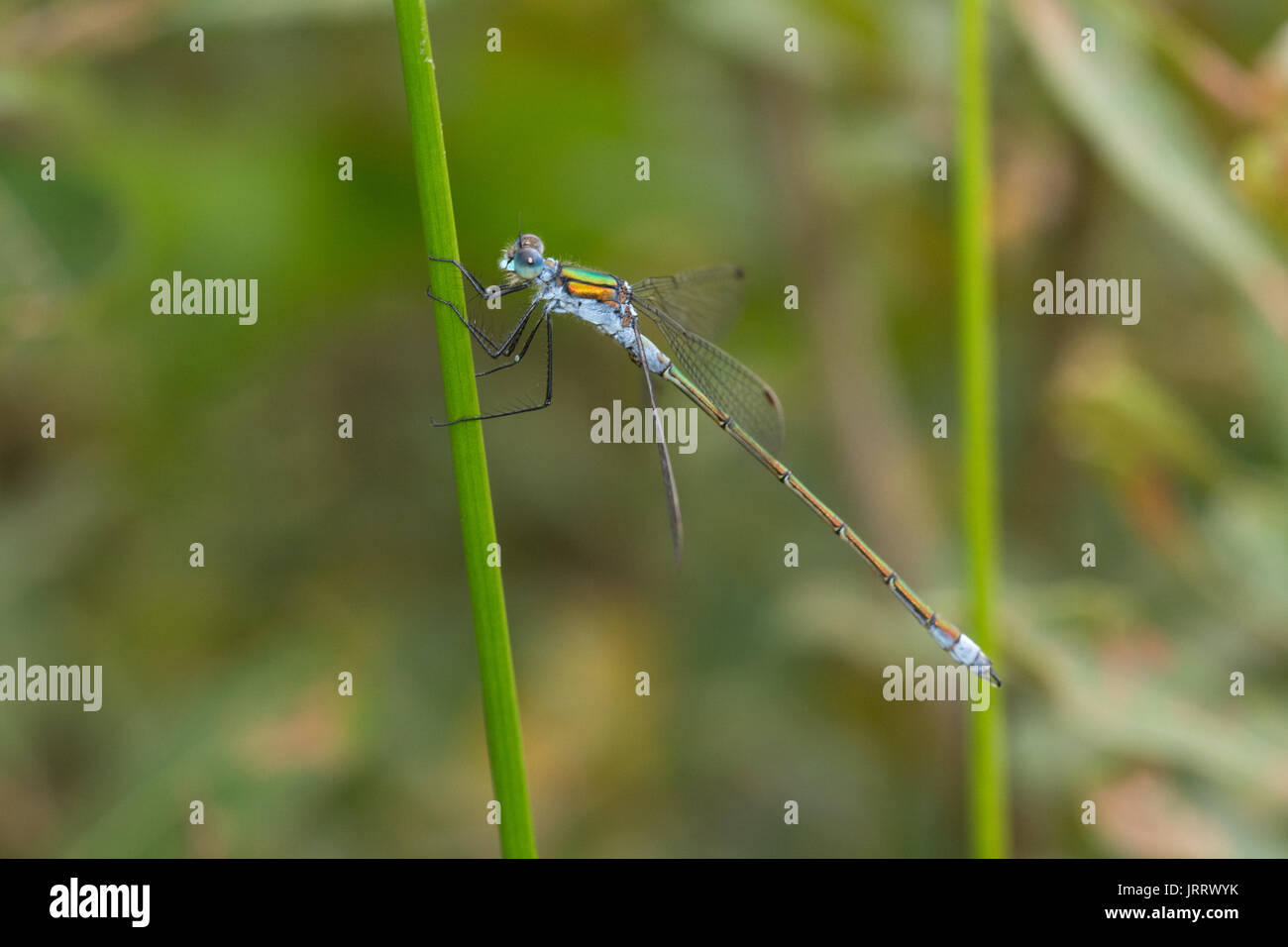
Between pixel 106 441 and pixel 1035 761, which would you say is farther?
pixel 106 441

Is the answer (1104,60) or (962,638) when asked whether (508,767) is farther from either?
(1104,60)

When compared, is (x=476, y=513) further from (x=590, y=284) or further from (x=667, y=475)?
(x=590, y=284)

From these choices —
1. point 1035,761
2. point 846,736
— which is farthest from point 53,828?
point 1035,761

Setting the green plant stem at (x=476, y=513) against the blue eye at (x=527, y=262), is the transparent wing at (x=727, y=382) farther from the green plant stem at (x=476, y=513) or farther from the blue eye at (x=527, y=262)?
the green plant stem at (x=476, y=513)

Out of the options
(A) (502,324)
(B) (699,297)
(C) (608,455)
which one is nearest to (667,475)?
(A) (502,324)

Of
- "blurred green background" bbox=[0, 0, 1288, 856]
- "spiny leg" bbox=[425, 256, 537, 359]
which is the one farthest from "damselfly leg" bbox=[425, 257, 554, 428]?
"blurred green background" bbox=[0, 0, 1288, 856]

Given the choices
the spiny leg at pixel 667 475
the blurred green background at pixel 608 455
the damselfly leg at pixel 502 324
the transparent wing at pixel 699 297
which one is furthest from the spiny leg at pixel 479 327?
the blurred green background at pixel 608 455
